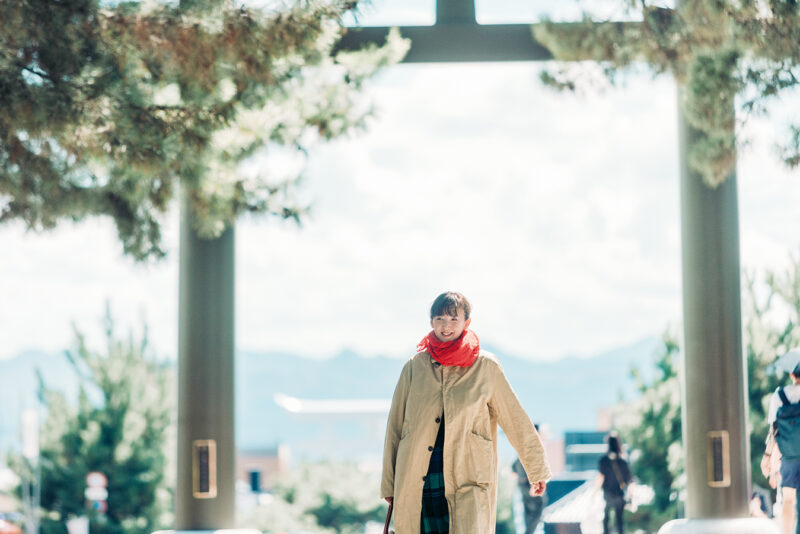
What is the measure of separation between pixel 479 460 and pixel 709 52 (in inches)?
98.7

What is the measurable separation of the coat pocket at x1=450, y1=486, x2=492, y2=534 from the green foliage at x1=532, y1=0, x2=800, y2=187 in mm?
2464

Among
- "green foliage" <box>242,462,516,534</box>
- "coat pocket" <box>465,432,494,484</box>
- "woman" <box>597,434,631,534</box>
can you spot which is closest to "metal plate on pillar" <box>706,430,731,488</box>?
"woman" <box>597,434,631,534</box>

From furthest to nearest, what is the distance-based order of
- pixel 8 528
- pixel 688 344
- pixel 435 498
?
pixel 8 528
pixel 688 344
pixel 435 498

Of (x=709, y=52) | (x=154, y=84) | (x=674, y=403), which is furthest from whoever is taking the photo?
(x=674, y=403)

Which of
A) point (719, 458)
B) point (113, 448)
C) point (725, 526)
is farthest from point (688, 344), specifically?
point (113, 448)

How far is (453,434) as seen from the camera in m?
3.86

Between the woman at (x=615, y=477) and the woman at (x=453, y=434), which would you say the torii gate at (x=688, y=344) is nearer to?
the woman at (x=615, y=477)

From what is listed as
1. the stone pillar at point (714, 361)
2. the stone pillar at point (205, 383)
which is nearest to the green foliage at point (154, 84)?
the stone pillar at point (205, 383)

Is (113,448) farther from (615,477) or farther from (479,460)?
(479,460)

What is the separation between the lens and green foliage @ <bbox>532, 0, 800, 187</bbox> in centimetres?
471

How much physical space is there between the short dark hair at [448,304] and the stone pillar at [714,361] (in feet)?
10.2

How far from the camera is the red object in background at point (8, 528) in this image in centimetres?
1778

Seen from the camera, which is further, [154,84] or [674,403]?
[674,403]

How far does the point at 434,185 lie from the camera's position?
538ft
